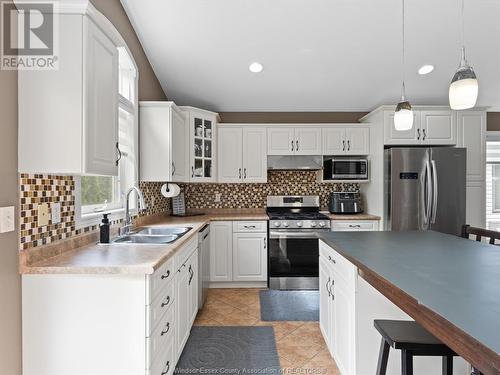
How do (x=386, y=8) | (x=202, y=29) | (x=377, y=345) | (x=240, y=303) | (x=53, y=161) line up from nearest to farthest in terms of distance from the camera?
(x=53, y=161) < (x=377, y=345) < (x=386, y=8) < (x=202, y=29) < (x=240, y=303)

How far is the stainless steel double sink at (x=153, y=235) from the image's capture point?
2.22 m

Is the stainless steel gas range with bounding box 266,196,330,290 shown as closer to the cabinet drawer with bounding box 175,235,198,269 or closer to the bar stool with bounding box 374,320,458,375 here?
the cabinet drawer with bounding box 175,235,198,269

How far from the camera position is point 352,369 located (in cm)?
166

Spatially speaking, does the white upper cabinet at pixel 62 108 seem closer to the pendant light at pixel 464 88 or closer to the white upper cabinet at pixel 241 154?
the pendant light at pixel 464 88

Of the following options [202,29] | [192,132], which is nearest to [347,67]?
[202,29]

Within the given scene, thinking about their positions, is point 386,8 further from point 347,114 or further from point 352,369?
point 352,369

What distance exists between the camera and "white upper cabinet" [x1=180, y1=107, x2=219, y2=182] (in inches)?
142

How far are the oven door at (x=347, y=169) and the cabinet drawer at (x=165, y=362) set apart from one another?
9.16ft

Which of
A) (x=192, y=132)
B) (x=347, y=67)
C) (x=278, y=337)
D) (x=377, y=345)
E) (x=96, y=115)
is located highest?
(x=347, y=67)

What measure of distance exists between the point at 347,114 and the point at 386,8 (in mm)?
1687

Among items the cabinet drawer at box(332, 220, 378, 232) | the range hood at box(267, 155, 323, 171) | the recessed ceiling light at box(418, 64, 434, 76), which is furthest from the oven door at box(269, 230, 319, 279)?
the recessed ceiling light at box(418, 64, 434, 76)

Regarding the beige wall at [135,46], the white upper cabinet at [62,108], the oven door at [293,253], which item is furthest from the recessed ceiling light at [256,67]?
the white upper cabinet at [62,108]

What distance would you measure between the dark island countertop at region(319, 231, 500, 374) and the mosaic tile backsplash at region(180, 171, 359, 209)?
219 cm

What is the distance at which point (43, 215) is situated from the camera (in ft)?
5.14
